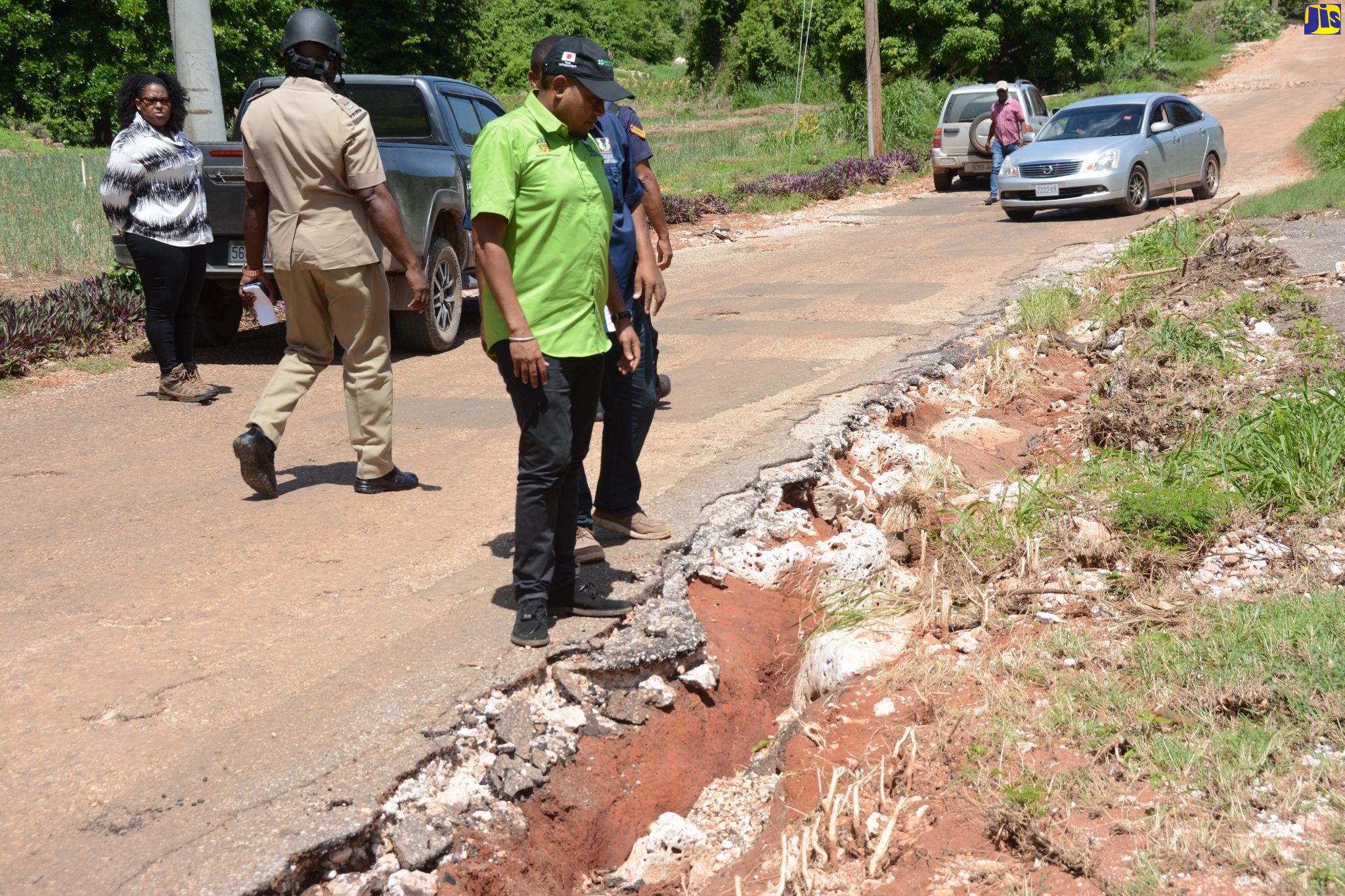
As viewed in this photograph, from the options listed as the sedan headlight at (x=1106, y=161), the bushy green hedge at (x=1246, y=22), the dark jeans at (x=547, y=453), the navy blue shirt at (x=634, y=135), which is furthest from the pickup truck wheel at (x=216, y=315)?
the bushy green hedge at (x=1246, y=22)

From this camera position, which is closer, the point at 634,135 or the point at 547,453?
the point at 547,453

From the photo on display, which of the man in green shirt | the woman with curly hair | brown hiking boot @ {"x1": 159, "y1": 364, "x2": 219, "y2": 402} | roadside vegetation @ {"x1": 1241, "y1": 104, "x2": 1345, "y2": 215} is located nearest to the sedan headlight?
roadside vegetation @ {"x1": 1241, "y1": 104, "x2": 1345, "y2": 215}

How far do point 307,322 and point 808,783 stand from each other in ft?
10.5

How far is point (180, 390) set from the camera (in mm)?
7203

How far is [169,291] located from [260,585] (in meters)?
3.37

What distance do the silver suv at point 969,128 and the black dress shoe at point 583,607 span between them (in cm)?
1738

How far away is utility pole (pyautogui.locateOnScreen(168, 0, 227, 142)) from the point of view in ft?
31.2

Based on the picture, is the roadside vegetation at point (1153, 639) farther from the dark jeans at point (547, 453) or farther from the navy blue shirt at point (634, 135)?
the navy blue shirt at point (634, 135)

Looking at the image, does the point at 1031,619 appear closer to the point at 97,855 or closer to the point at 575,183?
the point at 575,183

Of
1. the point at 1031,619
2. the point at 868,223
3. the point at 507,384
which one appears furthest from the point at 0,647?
the point at 868,223

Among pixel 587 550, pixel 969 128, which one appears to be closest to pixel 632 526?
pixel 587 550

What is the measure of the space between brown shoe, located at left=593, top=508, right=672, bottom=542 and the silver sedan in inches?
473

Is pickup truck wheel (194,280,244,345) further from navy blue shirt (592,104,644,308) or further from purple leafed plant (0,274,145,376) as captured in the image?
navy blue shirt (592,104,644,308)

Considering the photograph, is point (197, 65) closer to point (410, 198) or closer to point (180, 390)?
point (410, 198)
